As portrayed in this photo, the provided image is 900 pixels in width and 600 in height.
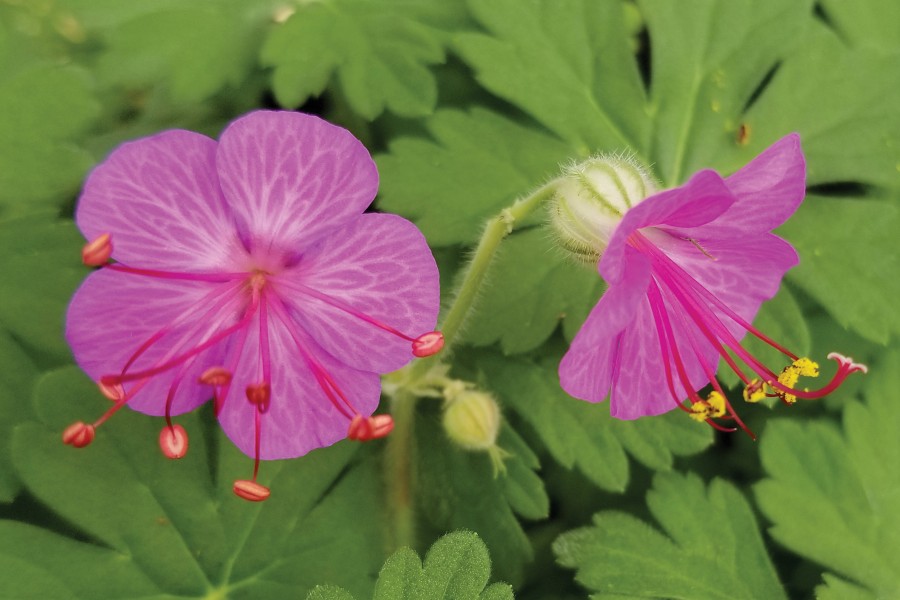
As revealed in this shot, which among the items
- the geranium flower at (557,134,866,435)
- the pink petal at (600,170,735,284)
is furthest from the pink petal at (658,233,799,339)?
the pink petal at (600,170,735,284)

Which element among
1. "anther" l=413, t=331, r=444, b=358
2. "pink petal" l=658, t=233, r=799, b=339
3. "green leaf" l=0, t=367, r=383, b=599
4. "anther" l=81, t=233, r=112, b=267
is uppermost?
"pink petal" l=658, t=233, r=799, b=339

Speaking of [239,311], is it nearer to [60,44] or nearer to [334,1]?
[334,1]

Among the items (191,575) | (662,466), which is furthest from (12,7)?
(662,466)

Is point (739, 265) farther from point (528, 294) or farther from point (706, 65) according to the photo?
point (706, 65)

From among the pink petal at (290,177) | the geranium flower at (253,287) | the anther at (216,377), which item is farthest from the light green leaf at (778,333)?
the anther at (216,377)

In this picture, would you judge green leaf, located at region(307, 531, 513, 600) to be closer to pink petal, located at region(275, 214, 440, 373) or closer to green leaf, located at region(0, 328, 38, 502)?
pink petal, located at region(275, 214, 440, 373)

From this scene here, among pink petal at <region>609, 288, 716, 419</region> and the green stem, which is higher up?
pink petal at <region>609, 288, 716, 419</region>
